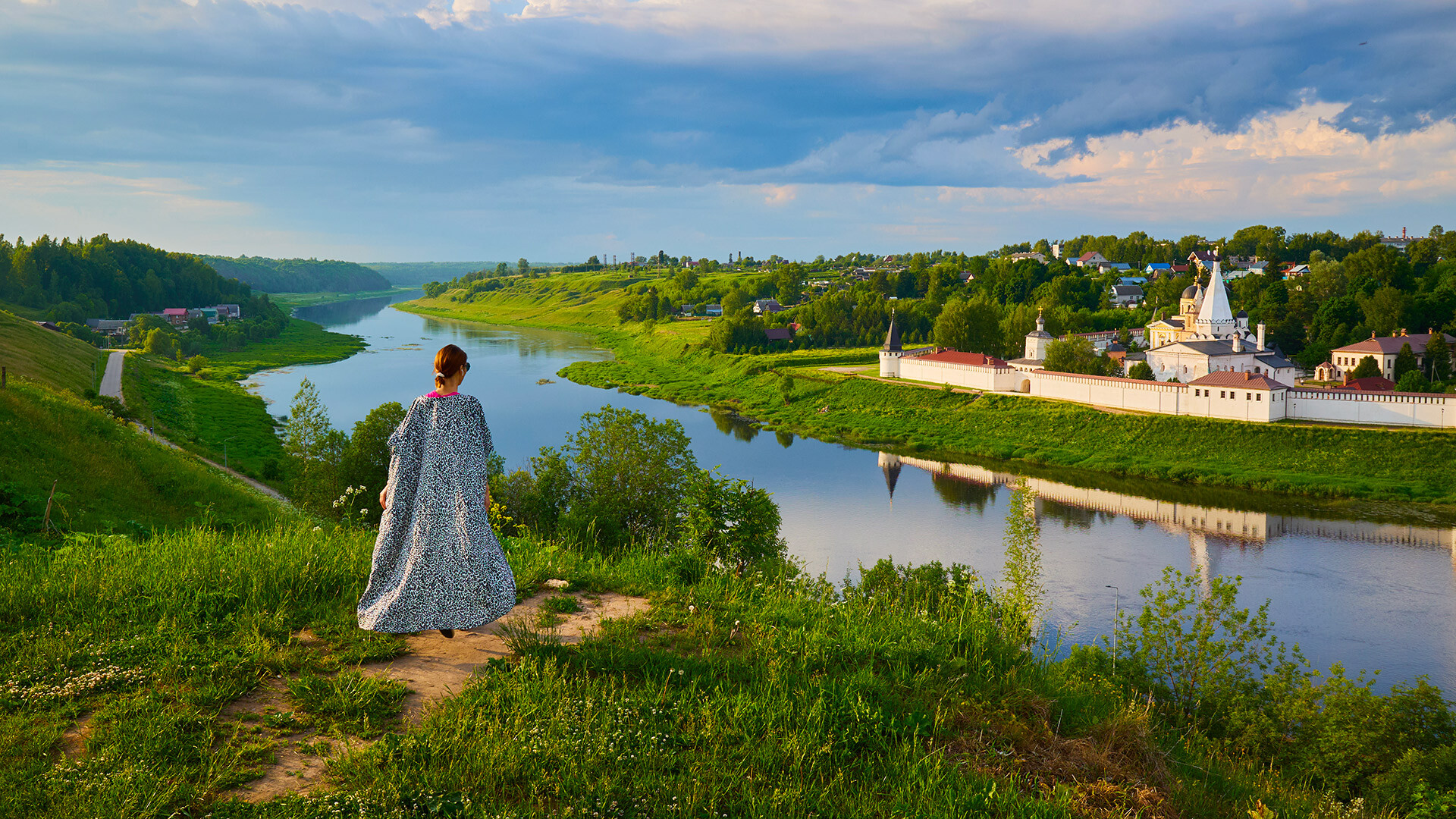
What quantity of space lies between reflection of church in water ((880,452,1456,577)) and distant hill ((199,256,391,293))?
15343 cm

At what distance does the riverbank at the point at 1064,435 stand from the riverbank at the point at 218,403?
19.1m

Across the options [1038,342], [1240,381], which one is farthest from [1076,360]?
[1240,381]

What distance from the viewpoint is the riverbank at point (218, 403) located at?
2745 centimetres

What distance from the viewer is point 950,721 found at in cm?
393

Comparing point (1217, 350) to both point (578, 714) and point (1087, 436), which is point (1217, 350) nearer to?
point (1087, 436)

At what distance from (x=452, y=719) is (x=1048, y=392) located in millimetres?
40648

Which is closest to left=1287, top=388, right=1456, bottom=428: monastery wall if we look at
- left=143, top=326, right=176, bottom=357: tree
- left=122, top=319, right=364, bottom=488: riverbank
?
left=122, top=319, right=364, bottom=488: riverbank

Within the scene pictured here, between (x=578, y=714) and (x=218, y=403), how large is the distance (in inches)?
1640

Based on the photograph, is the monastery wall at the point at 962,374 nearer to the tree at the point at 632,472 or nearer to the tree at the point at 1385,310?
the tree at the point at 1385,310

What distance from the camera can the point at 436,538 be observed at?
4.39 meters

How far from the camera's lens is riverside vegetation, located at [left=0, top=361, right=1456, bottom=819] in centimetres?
317

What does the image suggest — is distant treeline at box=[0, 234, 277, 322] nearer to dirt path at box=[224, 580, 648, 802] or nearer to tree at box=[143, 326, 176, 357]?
tree at box=[143, 326, 176, 357]

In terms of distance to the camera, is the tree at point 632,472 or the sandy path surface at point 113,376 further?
the sandy path surface at point 113,376

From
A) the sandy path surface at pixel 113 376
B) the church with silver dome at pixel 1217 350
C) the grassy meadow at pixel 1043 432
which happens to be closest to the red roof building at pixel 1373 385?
the church with silver dome at pixel 1217 350
